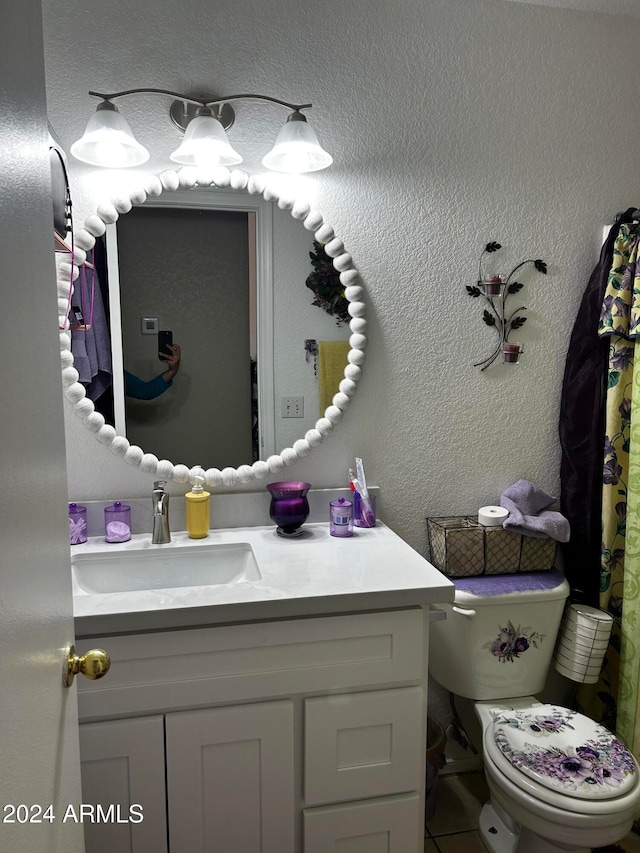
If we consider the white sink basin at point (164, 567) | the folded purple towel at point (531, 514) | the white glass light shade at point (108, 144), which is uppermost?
the white glass light shade at point (108, 144)

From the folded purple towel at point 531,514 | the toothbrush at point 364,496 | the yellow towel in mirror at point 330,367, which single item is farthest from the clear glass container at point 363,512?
the folded purple towel at point 531,514

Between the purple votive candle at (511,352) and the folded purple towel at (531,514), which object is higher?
the purple votive candle at (511,352)

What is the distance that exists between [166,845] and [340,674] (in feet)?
1.65

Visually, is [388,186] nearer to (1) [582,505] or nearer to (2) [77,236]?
(2) [77,236]

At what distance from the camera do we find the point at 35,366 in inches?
30.3

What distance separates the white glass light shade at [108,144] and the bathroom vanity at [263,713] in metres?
1.06

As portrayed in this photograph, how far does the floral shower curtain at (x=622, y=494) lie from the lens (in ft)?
6.09

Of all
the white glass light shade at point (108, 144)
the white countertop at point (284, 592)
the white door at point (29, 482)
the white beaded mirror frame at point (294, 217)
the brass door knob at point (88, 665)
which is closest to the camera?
the white door at point (29, 482)

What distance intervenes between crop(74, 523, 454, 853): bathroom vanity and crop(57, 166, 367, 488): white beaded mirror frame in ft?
1.29

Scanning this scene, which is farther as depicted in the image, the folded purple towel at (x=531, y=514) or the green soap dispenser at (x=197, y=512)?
the folded purple towel at (x=531, y=514)

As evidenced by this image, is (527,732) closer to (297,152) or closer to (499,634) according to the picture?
(499,634)

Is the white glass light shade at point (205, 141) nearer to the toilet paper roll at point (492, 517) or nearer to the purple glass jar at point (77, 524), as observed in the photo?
the purple glass jar at point (77, 524)

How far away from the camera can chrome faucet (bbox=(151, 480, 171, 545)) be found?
5.50 feet

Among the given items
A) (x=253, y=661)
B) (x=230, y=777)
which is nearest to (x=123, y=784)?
(x=230, y=777)
